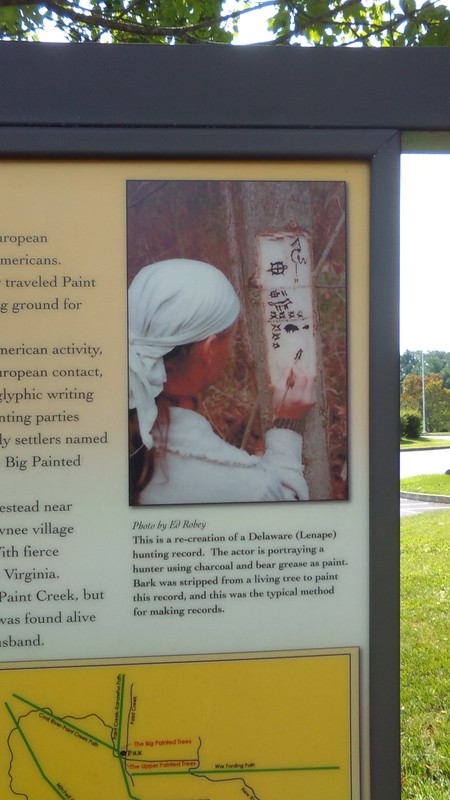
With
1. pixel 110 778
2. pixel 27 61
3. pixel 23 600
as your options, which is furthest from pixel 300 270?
pixel 110 778

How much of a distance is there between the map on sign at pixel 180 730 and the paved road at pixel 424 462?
67.0 ft

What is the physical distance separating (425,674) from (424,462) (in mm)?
27129

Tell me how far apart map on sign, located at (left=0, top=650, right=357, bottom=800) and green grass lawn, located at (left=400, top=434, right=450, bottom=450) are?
38.0 meters

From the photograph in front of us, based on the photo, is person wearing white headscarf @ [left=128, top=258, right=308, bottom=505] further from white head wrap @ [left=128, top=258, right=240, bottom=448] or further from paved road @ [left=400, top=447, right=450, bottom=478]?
paved road @ [left=400, top=447, right=450, bottom=478]

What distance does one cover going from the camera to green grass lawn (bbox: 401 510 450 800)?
337 cm

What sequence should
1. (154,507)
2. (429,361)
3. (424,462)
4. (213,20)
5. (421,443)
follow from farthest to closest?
(429,361)
(421,443)
(424,462)
(213,20)
(154,507)

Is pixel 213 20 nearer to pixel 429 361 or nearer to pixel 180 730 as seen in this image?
pixel 180 730

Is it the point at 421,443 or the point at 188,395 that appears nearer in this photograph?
the point at 188,395

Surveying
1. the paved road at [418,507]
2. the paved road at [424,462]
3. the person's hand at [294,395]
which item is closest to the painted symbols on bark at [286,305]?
the person's hand at [294,395]

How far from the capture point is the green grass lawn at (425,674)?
3.37 m

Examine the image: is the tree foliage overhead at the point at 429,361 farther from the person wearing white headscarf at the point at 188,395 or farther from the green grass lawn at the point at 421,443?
the person wearing white headscarf at the point at 188,395

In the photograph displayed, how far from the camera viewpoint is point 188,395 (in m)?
1.75

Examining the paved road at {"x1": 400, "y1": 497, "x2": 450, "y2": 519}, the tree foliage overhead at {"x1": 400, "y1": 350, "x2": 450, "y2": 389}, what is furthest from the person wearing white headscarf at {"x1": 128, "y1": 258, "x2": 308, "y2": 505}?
the tree foliage overhead at {"x1": 400, "y1": 350, "x2": 450, "y2": 389}

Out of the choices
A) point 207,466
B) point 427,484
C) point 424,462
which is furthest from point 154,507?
point 424,462
